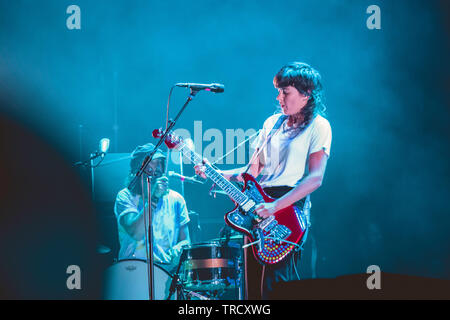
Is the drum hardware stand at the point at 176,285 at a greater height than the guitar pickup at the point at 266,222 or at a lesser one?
lesser

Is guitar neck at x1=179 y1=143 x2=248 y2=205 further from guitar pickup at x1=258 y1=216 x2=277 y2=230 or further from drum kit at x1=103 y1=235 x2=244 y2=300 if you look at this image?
drum kit at x1=103 y1=235 x2=244 y2=300

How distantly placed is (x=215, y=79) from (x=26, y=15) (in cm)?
215

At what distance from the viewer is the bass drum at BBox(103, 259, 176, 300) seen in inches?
150

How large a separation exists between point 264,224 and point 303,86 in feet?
3.73

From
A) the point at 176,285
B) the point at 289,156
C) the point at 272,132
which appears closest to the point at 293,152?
the point at 289,156

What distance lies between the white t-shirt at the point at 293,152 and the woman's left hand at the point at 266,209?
0.60ft

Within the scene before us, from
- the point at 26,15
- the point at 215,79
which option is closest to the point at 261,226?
the point at 215,79

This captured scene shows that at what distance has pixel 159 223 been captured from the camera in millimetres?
4461

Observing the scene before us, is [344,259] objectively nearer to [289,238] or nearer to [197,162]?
Answer: [289,238]

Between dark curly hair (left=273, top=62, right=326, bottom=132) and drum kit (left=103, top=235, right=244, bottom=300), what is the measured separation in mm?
1148

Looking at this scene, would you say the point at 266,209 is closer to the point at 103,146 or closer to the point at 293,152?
the point at 293,152

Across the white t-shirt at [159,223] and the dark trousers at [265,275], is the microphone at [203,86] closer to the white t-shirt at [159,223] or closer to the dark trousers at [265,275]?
the dark trousers at [265,275]

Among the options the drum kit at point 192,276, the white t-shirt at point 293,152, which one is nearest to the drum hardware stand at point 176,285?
the drum kit at point 192,276

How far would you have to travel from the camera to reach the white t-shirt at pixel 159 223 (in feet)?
14.3
